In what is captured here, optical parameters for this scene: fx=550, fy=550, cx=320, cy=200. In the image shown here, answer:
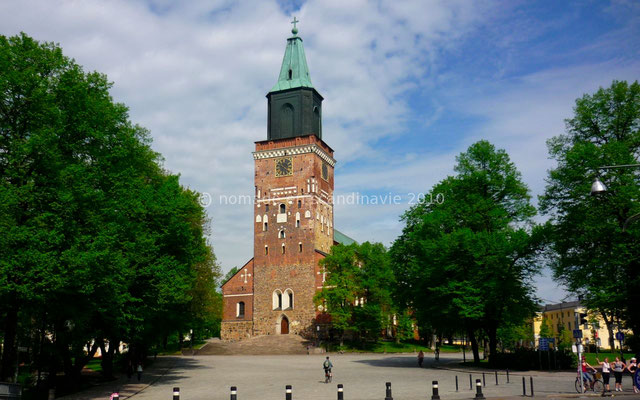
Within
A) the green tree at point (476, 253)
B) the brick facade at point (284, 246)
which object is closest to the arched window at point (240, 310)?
the brick facade at point (284, 246)

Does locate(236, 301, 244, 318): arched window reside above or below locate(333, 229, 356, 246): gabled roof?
below

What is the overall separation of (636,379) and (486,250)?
48.2 feet

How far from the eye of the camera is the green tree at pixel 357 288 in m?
60.9

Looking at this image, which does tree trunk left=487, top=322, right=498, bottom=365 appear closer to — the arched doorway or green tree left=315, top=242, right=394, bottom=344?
green tree left=315, top=242, right=394, bottom=344

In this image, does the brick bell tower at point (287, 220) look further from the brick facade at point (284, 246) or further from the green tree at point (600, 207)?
the green tree at point (600, 207)

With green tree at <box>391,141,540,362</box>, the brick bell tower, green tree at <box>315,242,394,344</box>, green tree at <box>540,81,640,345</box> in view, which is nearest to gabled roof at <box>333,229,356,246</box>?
the brick bell tower

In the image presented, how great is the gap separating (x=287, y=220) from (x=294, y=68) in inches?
780

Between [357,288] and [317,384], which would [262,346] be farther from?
[317,384]

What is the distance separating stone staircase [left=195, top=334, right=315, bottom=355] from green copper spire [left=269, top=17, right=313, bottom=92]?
30.9 m

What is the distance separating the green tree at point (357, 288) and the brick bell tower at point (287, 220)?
15.5ft

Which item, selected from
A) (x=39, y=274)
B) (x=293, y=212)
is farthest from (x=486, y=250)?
(x=293, y=212)

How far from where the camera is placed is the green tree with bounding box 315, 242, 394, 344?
200 ft

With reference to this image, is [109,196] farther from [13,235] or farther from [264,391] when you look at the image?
[264,391]

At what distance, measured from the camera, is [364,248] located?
62.2m
